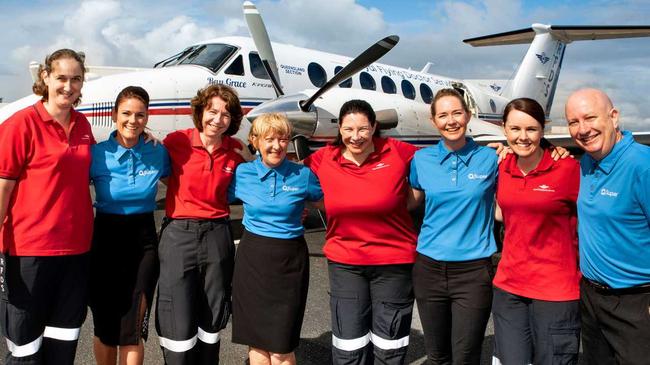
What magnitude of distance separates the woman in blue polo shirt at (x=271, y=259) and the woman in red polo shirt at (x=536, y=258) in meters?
1.18

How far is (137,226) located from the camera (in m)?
3.10

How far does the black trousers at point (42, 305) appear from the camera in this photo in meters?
2.76

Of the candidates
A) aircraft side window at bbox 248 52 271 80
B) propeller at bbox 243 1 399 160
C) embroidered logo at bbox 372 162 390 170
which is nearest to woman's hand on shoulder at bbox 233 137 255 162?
embroidered logo at bbox 372 162 390 170

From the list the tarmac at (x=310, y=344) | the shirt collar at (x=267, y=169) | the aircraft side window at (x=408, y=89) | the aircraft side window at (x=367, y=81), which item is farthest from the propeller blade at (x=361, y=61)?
the shirt collar at (x=267, y=169)

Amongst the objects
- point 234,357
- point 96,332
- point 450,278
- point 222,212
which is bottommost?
point 234,357

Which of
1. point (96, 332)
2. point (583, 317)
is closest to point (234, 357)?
point (96, 332)

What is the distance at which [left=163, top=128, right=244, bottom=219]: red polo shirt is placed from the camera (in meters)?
3.18

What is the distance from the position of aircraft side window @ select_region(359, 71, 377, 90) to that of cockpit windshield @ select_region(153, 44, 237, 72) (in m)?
2.68

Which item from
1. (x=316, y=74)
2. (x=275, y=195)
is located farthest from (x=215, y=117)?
(x=316, y=74)

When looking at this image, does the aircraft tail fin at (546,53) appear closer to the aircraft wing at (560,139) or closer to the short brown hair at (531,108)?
the aircraft wing at (560,139)

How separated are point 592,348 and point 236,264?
2028 mm

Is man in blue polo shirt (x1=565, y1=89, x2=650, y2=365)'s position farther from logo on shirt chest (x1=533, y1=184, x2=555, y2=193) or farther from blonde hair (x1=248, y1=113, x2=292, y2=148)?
blonde hair (x1=248, y1=113, x2=292, y2=148)

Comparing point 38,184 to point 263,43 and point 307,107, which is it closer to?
point 307,107

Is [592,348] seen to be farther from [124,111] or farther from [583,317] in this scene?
[124,111]
